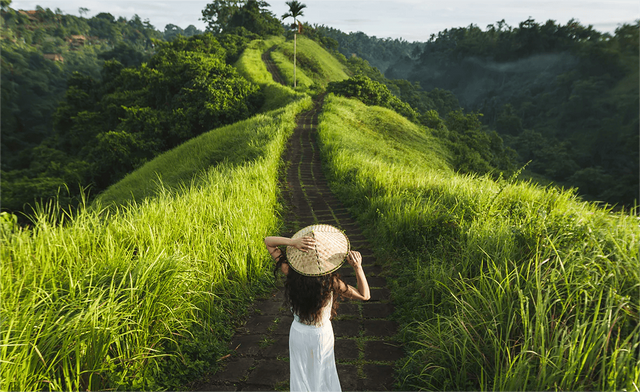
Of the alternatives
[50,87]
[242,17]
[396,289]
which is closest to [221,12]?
[242,17]

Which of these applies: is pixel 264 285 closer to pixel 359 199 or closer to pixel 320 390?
pixel 320 390

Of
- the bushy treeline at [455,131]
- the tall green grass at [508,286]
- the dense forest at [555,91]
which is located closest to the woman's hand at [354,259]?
the tall green grass at [508,286]

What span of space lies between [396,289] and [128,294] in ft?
8.58

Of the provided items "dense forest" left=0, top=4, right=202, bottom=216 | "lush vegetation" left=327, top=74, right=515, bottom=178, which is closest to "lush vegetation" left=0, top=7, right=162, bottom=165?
"dense forest" left=0, top=4, right=202, bottom=216

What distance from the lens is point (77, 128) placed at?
2752 cm

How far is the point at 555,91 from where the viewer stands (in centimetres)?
6856

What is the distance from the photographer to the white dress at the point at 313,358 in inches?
83.7

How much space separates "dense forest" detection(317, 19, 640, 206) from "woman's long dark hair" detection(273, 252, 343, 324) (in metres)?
42.3

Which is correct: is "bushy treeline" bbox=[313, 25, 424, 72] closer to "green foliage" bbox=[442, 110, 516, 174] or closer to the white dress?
"green foliage" bbox=[442, 110, 516, 174]

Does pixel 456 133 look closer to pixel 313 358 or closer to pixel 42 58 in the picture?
pixel 313 358

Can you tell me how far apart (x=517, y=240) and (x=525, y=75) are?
95.5 m

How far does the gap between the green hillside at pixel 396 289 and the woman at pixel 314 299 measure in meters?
0.76

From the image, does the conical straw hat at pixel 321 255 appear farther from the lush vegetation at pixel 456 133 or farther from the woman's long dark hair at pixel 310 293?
the lush vegetation at pixel 456 133

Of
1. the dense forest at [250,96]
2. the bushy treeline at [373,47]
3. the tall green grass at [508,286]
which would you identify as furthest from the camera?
the bushy treeline at [373,47]
